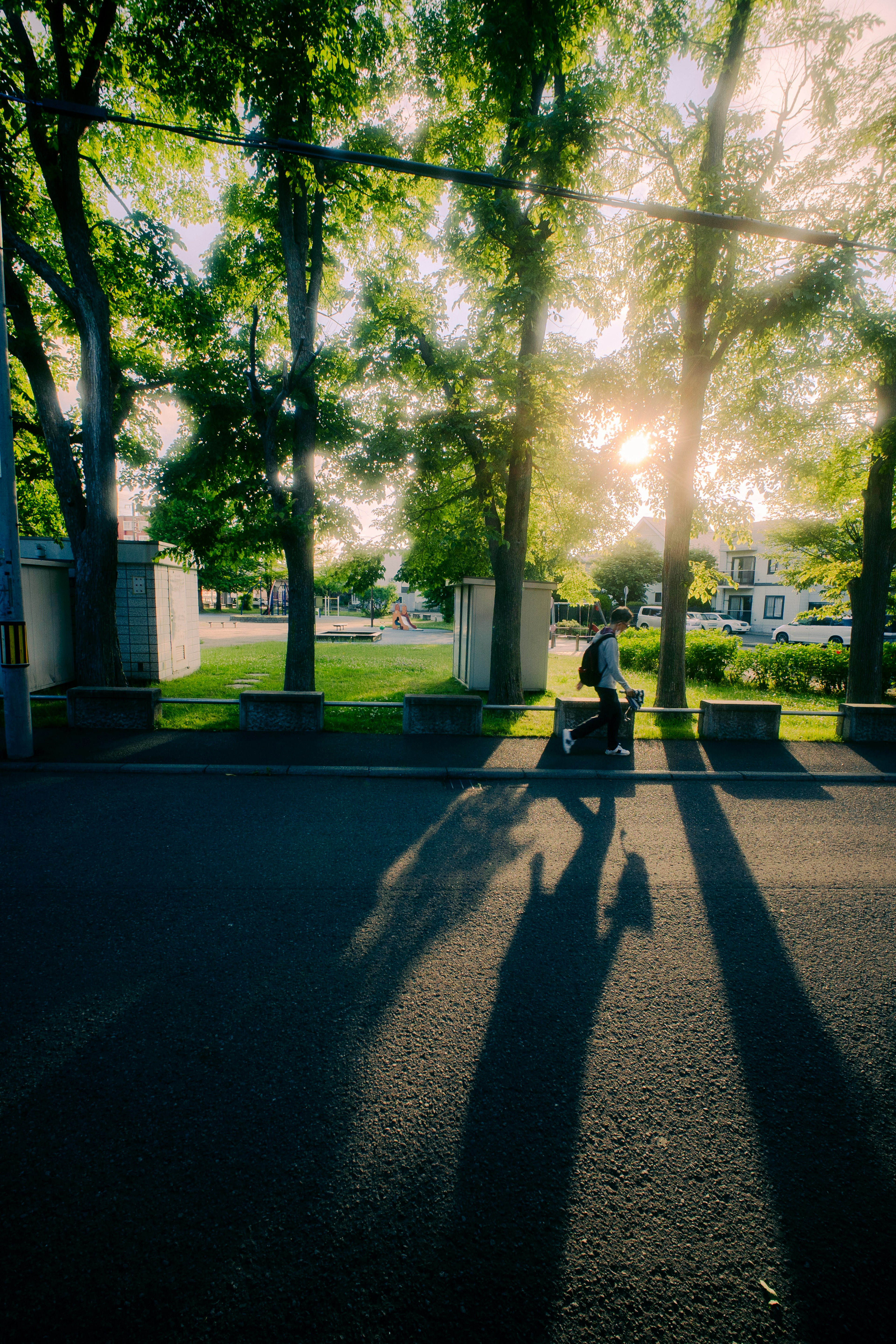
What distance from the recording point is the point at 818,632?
38.5m

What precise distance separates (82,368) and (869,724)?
14.6 m

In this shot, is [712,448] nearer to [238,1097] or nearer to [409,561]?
[409,561]

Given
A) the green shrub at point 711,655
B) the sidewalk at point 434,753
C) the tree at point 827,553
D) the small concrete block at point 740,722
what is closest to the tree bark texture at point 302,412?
the sidewalk at point 434,753

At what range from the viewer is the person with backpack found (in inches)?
317

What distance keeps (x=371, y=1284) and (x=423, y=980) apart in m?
1.52

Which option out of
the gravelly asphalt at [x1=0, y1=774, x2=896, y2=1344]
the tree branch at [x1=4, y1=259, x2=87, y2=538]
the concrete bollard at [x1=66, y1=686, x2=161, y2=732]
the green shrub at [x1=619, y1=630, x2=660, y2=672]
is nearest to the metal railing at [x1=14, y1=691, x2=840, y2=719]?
the concrete bollard at [x1=66, y1=686, x2=161, y2=732]

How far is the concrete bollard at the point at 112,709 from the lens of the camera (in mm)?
8758

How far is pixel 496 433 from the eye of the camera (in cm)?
1035

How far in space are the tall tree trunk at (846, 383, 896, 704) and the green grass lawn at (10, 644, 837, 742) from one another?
1.09 metres

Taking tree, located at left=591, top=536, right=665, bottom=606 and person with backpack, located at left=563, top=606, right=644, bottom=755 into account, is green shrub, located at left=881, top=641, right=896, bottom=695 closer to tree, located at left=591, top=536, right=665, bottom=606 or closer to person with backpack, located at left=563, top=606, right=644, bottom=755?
person with backpack, located at left=563, top=606, right=644, bottom=755

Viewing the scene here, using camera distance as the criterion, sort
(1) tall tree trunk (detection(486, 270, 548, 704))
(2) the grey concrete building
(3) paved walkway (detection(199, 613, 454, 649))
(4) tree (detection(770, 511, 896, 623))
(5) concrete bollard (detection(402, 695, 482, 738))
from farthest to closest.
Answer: (3) paved walkway (detection(199, 613, 454, 649)) → (4) tree (detection(770, 511, 896, 623)) → (2) the grey concrete building → (1) tall tree trunk (detection(486, 270, 548, 704)) → (5) concrete bollard (detection(402, 695, 482, 738))

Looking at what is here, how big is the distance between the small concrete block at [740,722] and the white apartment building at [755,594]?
123 ft

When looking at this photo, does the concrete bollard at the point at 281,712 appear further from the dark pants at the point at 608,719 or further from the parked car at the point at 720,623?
the parked car at the point at 720,623

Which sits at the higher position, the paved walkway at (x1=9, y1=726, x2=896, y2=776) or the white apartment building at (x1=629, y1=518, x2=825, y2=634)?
the white apartment building at (x1=629, y1=518, x2=825, y2=634)
